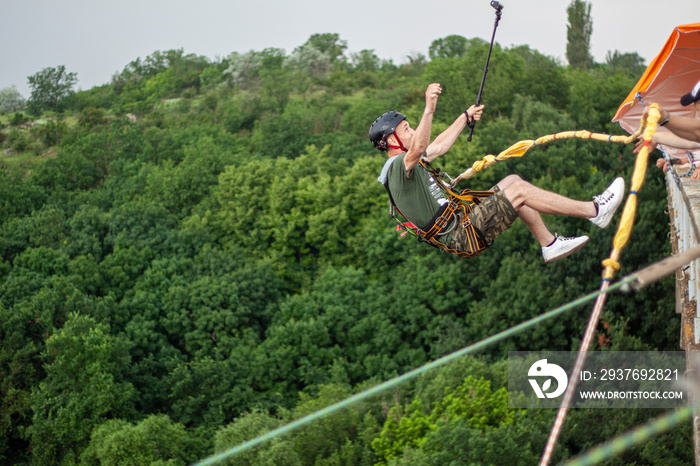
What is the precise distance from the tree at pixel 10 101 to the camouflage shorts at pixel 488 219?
58.8 metres

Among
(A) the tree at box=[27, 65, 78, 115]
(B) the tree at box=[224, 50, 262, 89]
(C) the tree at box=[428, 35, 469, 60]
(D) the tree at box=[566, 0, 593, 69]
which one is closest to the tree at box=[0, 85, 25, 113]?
(A) the tree at box=[27, 65, 78, 115]

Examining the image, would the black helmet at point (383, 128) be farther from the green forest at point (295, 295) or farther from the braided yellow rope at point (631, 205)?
the green forest at point (295, 295)

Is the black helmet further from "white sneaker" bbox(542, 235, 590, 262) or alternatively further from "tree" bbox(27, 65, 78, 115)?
"tree" bbox(27, 65, 78, 115)

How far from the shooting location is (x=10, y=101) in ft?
192

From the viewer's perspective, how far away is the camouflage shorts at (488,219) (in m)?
→ 6.46

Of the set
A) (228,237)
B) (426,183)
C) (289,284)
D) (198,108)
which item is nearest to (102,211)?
(228,237)

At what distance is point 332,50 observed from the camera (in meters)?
71.8

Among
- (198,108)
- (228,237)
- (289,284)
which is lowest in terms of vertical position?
(289,284)

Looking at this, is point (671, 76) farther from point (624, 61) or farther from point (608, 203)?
point (624, 61)

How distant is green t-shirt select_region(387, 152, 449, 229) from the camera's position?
6.64 m

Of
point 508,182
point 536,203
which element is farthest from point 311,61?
point 536,203

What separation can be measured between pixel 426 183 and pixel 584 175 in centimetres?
2721

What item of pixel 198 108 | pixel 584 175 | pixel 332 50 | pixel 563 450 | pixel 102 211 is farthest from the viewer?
pixel 332 50

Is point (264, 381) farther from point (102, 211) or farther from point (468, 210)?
Answer: point (468, 210)
